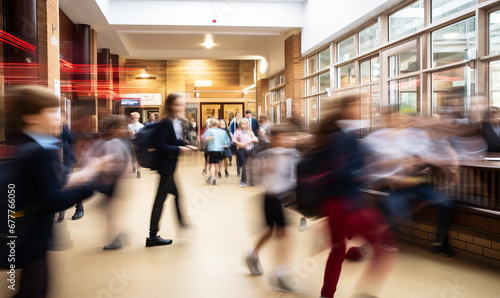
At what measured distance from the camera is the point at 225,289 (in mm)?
2941

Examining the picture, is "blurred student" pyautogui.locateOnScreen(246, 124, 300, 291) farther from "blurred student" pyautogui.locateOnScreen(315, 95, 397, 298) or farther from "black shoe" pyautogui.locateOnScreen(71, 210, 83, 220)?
"black shoe" pyautogui.locateOnScreen(71, 210, 83, 220)

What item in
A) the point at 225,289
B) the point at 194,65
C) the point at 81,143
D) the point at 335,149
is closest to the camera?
the point at 335,149

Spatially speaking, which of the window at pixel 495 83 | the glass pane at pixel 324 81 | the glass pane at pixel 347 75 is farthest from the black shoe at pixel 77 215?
the glass pane at pixel 324 81

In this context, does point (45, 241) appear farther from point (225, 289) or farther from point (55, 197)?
point (225, 289)

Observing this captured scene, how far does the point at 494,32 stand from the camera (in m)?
5.41

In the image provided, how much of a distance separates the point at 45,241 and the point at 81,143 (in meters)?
3.43

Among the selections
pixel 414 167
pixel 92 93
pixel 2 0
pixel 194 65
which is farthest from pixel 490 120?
pixel 194 65

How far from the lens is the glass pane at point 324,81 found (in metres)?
11.1

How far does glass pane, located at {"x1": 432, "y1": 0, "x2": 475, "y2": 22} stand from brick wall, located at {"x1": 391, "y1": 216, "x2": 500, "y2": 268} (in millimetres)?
3764

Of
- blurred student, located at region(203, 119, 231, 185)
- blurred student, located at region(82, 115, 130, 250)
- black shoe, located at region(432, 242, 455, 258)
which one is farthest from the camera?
blurred student, located at region(203, 119, 231, 185)

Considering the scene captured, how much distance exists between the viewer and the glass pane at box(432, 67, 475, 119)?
4000 mm

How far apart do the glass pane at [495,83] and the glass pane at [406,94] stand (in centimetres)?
161

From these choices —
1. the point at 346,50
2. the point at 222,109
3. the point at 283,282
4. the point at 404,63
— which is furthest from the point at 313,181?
the point at 222,109

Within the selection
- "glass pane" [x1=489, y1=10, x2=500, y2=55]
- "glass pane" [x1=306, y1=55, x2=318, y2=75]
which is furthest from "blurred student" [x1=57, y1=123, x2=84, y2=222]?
"glass pane" [x1=306, y1=55, x2=318, y2=75]
